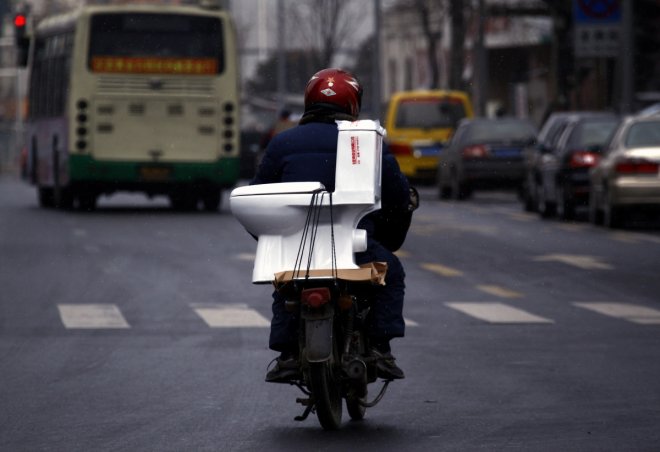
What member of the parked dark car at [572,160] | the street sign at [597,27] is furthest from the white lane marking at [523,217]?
the street sign at [597,27]

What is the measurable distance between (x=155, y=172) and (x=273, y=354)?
19.6 metres

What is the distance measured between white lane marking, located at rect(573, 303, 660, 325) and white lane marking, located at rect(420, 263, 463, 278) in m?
3.17

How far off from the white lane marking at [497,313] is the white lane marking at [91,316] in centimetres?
249

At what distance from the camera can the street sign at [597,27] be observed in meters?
36.2

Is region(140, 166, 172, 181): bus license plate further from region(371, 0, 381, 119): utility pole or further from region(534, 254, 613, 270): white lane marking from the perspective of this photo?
region(371, 0, 381, 119): utility pole

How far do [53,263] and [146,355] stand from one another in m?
8.44

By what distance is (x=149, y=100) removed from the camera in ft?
103

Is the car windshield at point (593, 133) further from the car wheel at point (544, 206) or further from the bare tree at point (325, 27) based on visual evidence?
the bare tree at point (325, 27)

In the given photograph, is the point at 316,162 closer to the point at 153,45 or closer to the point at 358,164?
the point at 358,164

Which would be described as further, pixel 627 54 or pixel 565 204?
pixel 627 54

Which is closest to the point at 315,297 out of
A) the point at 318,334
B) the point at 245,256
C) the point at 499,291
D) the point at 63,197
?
the point at 318,334

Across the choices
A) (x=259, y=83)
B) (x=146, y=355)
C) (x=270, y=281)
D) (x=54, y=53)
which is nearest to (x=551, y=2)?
(x=54, y=53)

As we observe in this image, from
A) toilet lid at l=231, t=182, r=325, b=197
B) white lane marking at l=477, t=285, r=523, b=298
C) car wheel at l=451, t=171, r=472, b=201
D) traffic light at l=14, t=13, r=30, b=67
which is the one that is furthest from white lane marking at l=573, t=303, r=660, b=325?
traffic light at l=14, t=13, r=30, b=67

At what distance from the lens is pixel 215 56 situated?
31734mm
